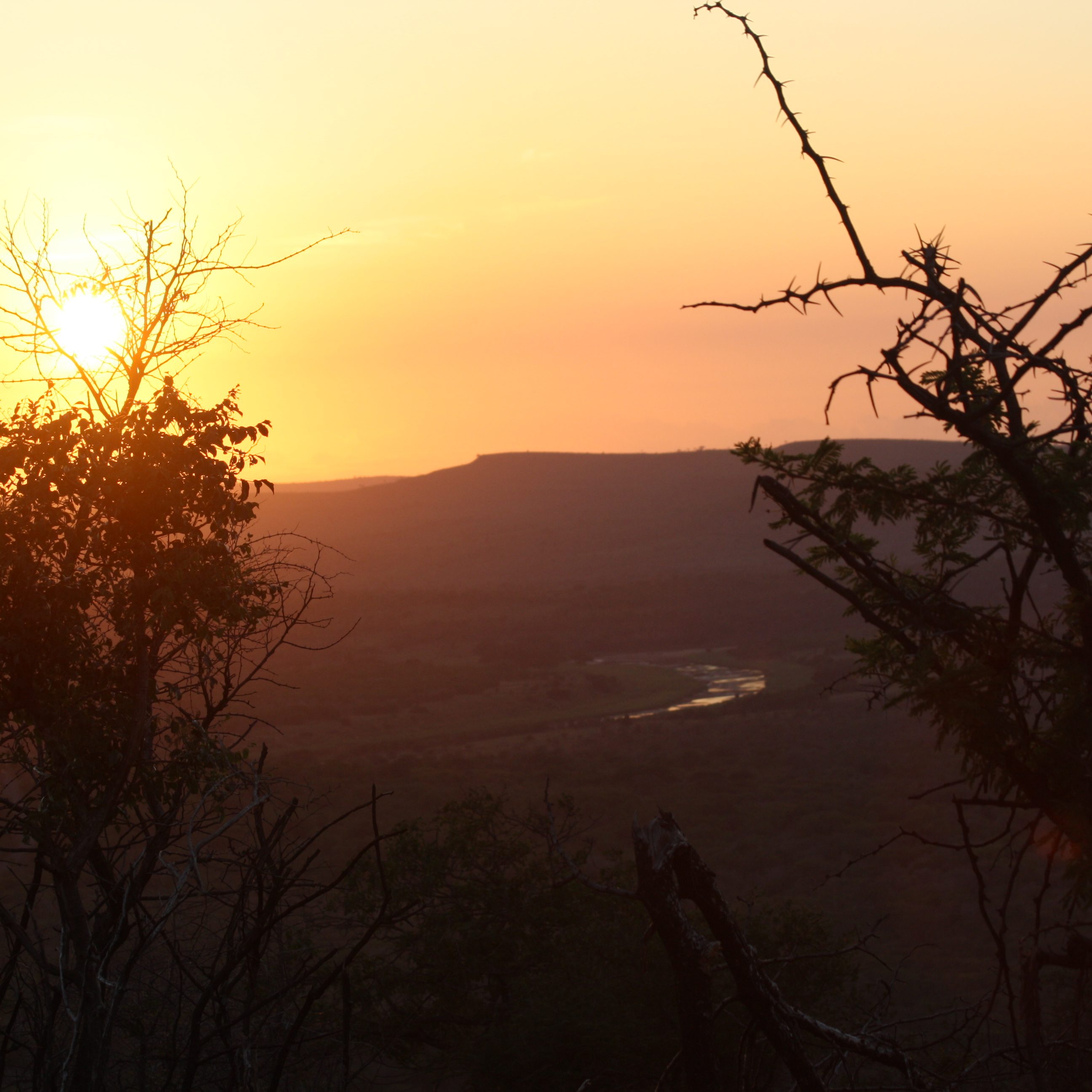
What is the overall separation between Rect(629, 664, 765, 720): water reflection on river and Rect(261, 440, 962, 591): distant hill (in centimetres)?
3255

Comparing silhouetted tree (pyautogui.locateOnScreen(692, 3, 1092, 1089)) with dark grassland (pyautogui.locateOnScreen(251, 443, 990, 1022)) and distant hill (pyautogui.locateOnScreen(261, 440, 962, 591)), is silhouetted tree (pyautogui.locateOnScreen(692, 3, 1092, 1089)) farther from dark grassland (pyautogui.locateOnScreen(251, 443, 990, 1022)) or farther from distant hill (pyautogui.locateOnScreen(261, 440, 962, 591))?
distant hill (pyautogui.locateOnScreen(261, 440, 962, 591))

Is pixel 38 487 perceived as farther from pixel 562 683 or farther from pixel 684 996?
Result: pixel 562 683

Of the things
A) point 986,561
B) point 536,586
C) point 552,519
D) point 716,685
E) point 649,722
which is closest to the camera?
point 986,561

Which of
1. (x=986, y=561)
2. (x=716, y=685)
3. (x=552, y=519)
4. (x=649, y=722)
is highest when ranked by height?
(x=552, y=519)

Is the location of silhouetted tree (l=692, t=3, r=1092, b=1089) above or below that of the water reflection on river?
above

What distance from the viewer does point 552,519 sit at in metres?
152

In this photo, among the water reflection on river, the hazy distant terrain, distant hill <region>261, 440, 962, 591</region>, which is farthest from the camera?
distant hill <region>261, 440, 962, 591</region>

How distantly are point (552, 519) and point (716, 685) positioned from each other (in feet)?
281

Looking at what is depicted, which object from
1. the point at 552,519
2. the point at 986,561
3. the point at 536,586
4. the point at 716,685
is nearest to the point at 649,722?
the point at 716,685

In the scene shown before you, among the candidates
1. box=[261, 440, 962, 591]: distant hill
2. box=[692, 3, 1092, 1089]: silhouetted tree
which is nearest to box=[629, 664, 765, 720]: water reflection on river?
Answer: box=[261, 440, 962, 591]: distant hill

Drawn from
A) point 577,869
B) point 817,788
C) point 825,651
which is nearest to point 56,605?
point 577,869

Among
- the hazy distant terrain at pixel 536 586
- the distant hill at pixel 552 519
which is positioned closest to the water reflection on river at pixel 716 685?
the hazy distant terrain at pixel 536 586

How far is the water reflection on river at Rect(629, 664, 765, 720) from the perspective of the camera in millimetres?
59531

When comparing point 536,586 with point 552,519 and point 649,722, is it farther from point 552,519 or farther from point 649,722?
point 649,722
